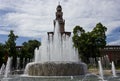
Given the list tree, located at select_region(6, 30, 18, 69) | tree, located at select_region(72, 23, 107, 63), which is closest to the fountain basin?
tree, located at select_region(72, 23, 107, 63)

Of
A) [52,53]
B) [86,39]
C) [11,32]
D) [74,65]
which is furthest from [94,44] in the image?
[74,65]

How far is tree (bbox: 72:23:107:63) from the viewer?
139 ft

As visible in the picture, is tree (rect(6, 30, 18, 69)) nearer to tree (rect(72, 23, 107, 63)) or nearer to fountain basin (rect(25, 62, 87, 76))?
tree (rect(72, 23, 107, 63))

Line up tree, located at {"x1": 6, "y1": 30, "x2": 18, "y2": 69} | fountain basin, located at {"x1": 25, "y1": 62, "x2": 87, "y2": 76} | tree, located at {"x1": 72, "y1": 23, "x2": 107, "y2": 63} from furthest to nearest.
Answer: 1. tree, located at {"x1": 6, "y1": 30, "x2": 18, "y2": 69}
2. tree, located at {"x1": 72, "y1": 23, "x2": 107, "y2": 63}
3. fountain basin, located at {"x1": 25, "y1": 62, "x2": 87, "y2": 76}

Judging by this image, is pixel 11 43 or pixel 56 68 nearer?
pixel 56 68

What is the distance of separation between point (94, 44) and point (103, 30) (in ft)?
9.92

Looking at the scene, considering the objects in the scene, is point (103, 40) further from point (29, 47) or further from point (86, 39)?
point (29, 47)

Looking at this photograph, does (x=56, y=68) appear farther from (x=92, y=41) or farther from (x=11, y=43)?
(x=11, y=43)

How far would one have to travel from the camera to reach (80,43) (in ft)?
141

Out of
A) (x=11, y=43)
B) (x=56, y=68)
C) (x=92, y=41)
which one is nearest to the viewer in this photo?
(x=56, y=68)

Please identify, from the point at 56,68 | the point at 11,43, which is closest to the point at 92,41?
the point at 11,43

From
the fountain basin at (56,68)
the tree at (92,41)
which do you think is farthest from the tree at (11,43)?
the fountain basin at (56,68)

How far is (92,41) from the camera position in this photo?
42594 millimetres

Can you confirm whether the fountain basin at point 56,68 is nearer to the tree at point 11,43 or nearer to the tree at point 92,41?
the tree at point 92,41
